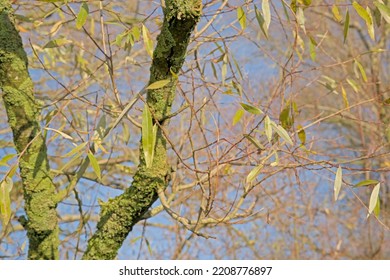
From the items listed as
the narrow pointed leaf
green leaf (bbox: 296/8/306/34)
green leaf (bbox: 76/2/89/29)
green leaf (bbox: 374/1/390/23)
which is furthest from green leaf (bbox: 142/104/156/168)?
green leaf (bbox: 374/1/390/23)

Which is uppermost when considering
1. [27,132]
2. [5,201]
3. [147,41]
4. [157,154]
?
[147,41]

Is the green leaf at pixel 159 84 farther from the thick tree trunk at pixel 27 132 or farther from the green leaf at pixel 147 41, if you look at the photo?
the thick tree trunk at pixel 27 132

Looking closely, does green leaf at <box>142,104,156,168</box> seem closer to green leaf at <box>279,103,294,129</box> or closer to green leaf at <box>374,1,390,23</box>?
green leaf at <box>279,103,294,129</box>

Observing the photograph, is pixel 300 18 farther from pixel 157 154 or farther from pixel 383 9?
pixel 157 154

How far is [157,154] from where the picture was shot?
4.24 ft

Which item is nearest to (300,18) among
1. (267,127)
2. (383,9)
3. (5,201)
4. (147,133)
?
(383,9)

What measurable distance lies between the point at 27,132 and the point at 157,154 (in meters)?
0.36

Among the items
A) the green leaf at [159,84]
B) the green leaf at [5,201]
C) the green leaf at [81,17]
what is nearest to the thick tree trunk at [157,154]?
the green leaf at [159,84]

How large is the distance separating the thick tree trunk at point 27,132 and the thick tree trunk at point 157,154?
0.14 m

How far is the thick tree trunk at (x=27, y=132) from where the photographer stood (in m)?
1.38
